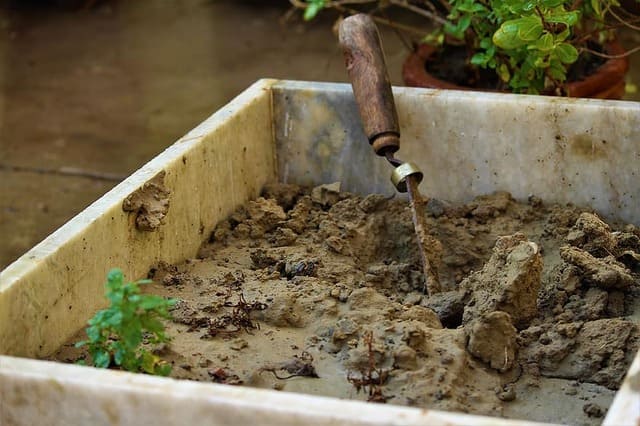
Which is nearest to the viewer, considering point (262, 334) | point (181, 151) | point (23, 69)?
point (262, 334)

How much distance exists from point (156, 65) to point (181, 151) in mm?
3154

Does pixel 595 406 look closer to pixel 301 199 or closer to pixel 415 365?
pixel 415 365

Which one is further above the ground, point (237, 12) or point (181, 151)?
point (181, 151)

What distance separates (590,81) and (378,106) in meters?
0.92

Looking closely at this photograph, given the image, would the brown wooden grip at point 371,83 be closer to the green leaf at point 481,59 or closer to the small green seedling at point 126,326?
the green leaf at point 481,59

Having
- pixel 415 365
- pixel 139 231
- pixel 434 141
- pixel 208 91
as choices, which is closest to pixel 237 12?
pixel 208 91

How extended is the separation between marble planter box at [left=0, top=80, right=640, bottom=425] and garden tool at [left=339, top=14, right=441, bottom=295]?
3.4 inches

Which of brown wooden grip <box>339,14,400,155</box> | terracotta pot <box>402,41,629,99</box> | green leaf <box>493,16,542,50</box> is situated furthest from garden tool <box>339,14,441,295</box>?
terracotta pot <box>402,41,629,99</box>

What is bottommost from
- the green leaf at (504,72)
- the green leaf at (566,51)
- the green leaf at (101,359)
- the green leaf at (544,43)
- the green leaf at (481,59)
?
the green leaf at (504,72)

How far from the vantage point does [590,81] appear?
2.86 m

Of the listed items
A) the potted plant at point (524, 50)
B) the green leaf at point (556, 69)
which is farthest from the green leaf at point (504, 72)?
the green leaf at point (556, 69)

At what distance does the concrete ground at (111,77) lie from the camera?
3.83 m

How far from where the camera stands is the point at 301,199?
7.30 ft

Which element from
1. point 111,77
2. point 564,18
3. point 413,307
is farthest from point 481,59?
point 111,77
